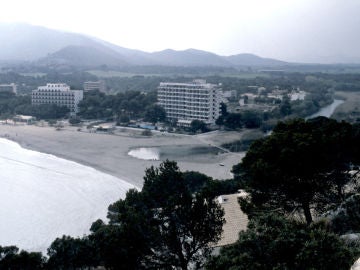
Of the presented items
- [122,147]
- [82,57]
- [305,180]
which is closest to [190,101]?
[122,147]

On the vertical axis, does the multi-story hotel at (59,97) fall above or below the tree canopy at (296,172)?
below

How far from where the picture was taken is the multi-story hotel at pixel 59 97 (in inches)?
1714

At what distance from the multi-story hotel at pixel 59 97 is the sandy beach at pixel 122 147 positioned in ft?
23.5

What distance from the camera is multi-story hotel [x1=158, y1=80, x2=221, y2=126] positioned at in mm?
36938

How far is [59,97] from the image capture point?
44.0 meters

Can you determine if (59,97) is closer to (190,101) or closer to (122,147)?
(190,101)

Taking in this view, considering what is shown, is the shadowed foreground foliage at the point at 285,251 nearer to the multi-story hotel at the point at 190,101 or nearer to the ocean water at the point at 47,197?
the ocean water at the point at 47,197

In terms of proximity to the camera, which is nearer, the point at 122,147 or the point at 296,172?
the point at 296,172

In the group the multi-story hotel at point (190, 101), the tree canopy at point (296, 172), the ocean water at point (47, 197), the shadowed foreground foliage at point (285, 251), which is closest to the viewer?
the shadowed foreground foliage at point (285, 251)

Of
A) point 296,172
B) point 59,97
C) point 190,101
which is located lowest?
point 59,97

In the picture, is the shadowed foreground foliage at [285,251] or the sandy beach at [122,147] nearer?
the shadowed foreground foliage at [285,251]

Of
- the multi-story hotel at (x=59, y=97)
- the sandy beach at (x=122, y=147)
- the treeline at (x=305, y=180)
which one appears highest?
the treeline at (x=305, y=180)

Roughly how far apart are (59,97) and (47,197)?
26790 millimetres

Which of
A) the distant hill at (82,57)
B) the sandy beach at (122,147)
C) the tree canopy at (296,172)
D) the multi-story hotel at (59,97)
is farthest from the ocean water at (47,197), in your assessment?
the distant hill at (82,57)
